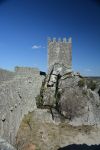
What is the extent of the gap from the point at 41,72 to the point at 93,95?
7.97 metres

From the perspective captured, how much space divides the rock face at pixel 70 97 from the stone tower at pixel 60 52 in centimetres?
264

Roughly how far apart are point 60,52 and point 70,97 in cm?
924

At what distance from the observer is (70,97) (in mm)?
26953

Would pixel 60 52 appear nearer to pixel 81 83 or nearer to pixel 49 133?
pixel 81 83

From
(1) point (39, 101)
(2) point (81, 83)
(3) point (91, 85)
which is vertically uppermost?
(2) point (81, 83)

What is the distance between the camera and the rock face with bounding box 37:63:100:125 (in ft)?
85.7

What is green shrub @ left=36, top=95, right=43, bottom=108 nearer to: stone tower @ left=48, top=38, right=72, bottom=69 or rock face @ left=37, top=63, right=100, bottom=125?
rock face @ left=37, top=63, right=100, bottom=125

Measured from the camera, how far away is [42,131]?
2136 cm

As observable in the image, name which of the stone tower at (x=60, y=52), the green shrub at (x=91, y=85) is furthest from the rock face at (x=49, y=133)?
the stone tower at (x=60, y=52)

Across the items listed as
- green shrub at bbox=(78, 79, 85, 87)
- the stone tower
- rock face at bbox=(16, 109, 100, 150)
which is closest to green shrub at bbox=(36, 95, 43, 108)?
rock face at bbox=(16, 109, 100, 150)

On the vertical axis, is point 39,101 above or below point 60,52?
below

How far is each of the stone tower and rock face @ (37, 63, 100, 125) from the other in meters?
2.64

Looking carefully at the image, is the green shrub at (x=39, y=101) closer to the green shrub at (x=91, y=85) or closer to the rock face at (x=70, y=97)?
the rock face at (x=70, y=97)

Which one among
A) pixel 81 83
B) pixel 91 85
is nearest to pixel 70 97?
pixel 81 83
